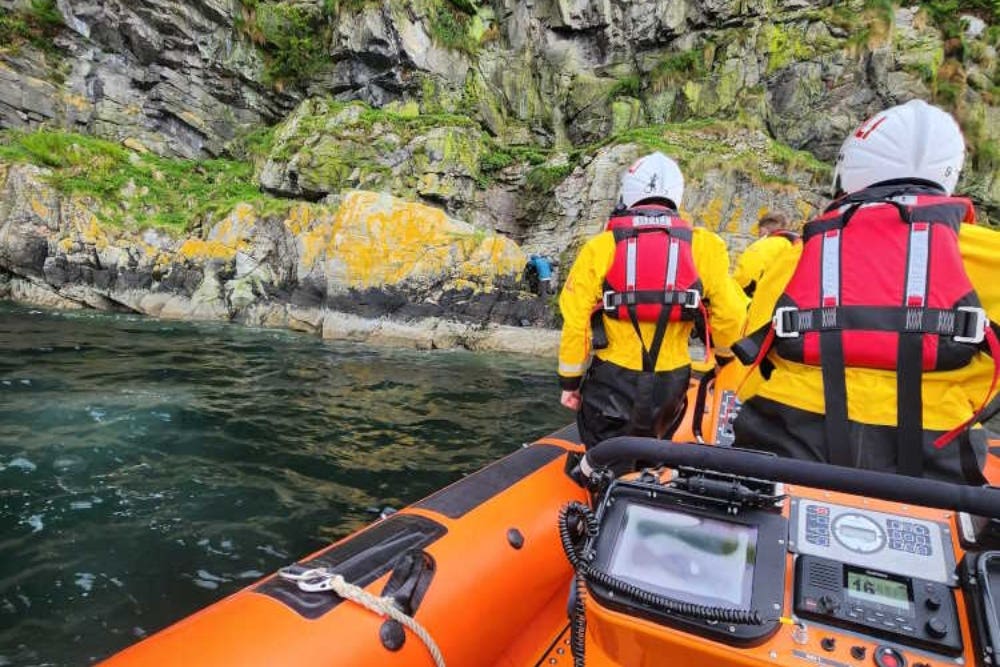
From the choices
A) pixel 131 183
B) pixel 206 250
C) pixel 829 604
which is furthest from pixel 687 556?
pixel 131 183

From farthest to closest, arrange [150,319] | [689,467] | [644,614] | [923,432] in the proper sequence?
[150,319], [923,432], [689,467], [644,614]

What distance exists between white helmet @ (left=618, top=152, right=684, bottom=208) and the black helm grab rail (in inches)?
77.0

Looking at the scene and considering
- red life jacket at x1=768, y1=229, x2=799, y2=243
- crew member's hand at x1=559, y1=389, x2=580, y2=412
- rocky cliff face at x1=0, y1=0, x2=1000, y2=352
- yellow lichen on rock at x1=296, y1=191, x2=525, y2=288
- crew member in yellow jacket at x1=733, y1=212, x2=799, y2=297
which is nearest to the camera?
crew member's hand at x1=559, y1=389, x2=580, y2=412

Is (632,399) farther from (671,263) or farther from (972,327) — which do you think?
(972,327)

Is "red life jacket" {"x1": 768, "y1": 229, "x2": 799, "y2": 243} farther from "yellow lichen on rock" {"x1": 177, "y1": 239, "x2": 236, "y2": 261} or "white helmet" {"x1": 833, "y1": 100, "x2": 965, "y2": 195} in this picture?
"yellow lichen on rock" {"x1": 177, "y1": 239, "x2": 236, "y2": 261}

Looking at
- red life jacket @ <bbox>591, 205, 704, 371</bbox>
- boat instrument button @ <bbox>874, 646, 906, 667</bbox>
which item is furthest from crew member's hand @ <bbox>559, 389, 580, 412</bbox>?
boat instrument button @ <bbox>874, 646, 906, 667</bbox>

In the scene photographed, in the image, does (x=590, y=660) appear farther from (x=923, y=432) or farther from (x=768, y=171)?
(x=768, y=171)

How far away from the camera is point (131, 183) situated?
1566 centimetres

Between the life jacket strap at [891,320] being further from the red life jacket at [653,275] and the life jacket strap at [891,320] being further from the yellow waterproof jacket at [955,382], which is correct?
the red life jacket at [653,275]

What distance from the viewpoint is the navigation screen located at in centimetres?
98

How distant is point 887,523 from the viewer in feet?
3.46

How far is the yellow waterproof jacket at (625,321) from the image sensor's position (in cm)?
273

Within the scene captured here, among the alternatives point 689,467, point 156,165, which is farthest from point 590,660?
point 156,165

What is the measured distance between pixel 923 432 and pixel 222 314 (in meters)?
13.3
